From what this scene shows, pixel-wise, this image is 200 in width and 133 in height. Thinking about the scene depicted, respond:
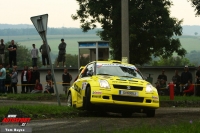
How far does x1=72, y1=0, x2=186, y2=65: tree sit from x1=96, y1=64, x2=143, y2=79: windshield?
21574mm

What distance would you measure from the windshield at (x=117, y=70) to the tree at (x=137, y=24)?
21.6 metres

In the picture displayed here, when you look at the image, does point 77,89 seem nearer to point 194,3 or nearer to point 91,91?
point 91,91

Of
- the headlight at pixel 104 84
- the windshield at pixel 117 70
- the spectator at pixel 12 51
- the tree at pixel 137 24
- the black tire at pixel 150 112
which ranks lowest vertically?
the black tire at pixel 150 112

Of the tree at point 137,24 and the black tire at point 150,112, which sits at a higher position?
the tree at point 137,24

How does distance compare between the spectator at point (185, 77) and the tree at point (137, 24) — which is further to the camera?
the tree at point (137, 24)

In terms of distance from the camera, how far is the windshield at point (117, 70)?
724 inches

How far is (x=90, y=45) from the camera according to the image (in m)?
31.5

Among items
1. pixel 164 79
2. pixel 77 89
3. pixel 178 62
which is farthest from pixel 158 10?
pixel 178 62

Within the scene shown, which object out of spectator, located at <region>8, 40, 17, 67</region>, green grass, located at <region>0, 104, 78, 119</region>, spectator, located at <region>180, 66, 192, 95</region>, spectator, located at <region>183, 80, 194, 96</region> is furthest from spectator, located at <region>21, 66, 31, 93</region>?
green grass, located at <region>0, 104, 78, 119</region>

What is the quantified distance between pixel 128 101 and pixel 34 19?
12.8ft

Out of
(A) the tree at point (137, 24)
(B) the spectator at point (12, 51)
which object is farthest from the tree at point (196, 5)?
(B) the spectator at point (12, 51)

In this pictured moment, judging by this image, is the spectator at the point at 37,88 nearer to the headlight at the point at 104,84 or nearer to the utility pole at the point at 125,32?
the utility pole at the point at 125,32

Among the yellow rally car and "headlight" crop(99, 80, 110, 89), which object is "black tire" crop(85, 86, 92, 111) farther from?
"headlight" crop(99, 80, 110, 89)

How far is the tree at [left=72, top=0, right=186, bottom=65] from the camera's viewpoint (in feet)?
136
